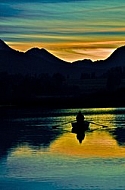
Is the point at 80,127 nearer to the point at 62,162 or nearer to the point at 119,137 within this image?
the point at 119,137

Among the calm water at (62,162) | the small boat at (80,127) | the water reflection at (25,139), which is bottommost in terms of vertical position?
the calm water at (62,162)

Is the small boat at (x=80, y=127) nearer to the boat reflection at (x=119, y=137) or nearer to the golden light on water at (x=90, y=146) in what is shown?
the golden light on water at (x=90, y=146)

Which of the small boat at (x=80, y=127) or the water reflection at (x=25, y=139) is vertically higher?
the small boat at (x=80, y=127)

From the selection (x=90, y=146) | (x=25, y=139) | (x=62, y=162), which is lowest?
(x=62, y=162)

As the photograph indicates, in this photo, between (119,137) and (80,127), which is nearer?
(119,137)

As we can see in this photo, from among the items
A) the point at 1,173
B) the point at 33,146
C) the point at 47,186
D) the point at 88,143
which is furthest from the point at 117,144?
the point at 47,186

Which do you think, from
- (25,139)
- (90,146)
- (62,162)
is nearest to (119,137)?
(25,139)

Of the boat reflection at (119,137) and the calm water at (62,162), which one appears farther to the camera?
the boat reflection at (119,137)

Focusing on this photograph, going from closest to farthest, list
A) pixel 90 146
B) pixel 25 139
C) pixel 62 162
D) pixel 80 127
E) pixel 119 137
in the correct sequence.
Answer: pixel 62 162 → pixel 90 146 → pixel 25 139 → pixel 119 137 → pixel 80 127

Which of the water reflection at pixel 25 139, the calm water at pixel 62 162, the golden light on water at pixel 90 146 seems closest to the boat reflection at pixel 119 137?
the calm water at pixel 62 162

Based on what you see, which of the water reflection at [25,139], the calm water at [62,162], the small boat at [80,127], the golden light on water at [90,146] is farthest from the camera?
the small boat at [80,127]

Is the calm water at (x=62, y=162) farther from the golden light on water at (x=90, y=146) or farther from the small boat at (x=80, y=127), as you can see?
the small boat at (x=80, y=127)

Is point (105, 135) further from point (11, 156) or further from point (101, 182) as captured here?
point (101, 182)

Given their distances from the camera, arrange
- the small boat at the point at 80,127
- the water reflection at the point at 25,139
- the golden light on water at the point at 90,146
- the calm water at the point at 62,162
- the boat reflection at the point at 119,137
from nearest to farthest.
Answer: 1. the calm water at the point at 62,162
2. the golden light on water at the point at 90,146
3. the water reflection at the point at 25,139
4. the boat reflection at the point at 119,137
5. the small boat at the point at 80,127
